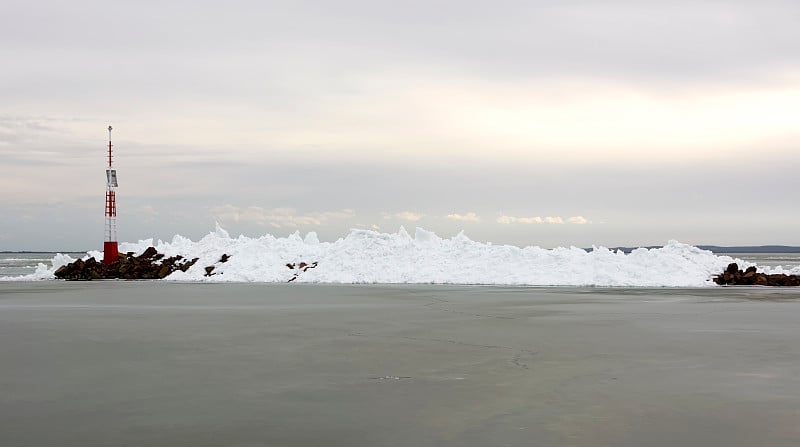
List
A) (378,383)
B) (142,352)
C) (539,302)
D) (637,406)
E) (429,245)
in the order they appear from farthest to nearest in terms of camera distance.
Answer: (429,245), (539,302), (142,352), (378,383), (637,406)

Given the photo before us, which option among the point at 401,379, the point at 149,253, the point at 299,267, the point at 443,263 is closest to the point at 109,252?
the point at 149,253

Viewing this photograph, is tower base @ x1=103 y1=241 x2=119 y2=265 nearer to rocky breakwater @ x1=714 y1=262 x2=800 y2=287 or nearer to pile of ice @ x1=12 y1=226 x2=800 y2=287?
pile of ice @ x1=12 y1=226 x2=800 y2=287

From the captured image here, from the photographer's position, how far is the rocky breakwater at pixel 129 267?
40.4 metres

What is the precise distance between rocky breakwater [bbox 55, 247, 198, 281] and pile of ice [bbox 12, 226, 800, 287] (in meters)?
1.16

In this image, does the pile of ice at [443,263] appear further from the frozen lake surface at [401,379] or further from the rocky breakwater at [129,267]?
the frozen lake surface at [401,379]

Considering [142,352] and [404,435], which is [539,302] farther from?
[404,435]

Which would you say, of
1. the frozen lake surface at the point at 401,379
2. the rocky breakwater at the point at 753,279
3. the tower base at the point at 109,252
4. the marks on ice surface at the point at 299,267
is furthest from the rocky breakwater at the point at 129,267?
the rocky breakwater at the point at 753,279

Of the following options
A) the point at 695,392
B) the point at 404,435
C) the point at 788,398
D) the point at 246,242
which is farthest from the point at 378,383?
the point at 246,242

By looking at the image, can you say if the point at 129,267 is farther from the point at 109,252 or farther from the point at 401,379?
the point at 401,379

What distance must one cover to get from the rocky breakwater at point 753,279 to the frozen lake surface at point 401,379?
15.8 metres

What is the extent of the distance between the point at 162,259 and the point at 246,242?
5.08 meters

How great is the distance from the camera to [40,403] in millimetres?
7090

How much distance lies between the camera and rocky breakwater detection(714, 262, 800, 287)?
103 feet

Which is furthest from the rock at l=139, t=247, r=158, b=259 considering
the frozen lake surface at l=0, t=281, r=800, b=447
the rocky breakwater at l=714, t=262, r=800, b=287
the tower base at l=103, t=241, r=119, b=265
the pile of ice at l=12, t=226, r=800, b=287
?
the rocky breakwater at l=714, t=262, r=800, b=287
